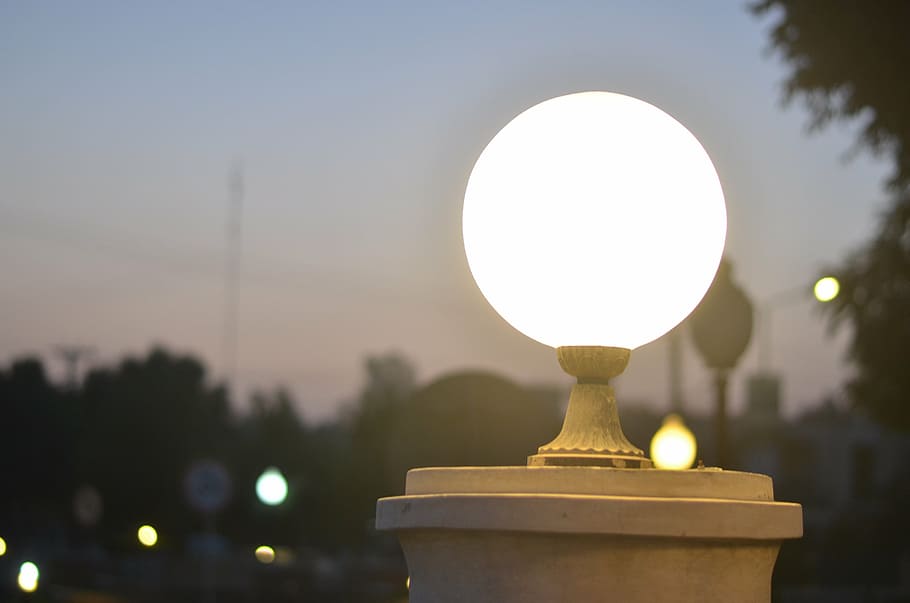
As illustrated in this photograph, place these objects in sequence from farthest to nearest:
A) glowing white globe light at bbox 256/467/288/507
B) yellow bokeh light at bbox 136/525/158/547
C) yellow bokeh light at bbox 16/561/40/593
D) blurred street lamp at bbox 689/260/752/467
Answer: blurred street lamp at bbox 689/260/752/467 → glowing white globe light at bbox 256/467/288/507 → yellow bokeh light at bbox 16/561/40/593 → yellow bokeh light at bbox 136/525/158/547

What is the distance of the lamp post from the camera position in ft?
11.0

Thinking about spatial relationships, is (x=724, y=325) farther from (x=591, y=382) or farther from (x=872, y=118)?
(x=872, y=118)

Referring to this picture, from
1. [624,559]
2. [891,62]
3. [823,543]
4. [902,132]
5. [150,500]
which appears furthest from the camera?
[150,500]

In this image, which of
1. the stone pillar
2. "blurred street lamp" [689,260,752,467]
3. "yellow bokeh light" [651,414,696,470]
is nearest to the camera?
the stone pillar

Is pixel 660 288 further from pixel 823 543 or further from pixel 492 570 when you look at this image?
pixel 823 543

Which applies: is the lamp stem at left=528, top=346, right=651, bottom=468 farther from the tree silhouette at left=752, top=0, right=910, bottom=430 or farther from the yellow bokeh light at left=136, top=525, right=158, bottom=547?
the tree silhouette at left=752, top=0, right=910, bottom=430

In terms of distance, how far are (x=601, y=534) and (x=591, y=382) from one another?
522 millimetres

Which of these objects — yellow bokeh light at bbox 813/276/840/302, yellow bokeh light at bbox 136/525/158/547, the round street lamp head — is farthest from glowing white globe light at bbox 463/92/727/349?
yellow bokeh light at bbox 813/276/840/302

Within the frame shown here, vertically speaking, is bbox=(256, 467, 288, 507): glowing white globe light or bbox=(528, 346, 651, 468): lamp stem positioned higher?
bbox=(256, 467, 288, 507): glowing white globe light

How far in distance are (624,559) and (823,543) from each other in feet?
193

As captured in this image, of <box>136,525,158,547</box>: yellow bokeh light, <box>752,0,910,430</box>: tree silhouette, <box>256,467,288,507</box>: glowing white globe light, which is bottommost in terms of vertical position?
<box>136,525,158,547</box>: yellow bokeh light

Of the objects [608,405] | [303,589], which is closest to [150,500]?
[303,589]

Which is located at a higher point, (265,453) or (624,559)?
(265,453)

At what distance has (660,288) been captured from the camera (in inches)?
140
